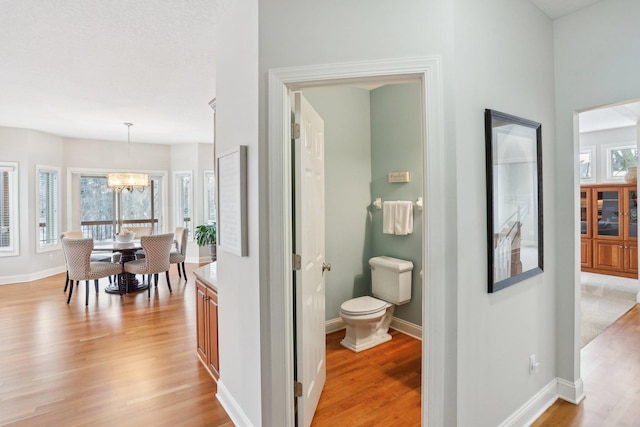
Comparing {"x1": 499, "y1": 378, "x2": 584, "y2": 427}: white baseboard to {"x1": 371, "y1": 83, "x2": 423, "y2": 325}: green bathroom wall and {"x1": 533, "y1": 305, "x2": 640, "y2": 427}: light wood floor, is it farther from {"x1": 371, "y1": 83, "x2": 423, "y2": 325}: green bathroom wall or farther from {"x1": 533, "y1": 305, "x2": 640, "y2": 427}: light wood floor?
{"x1": 371, "y1": 83, "x2": 423, "y2": 325}: green bathroom wall

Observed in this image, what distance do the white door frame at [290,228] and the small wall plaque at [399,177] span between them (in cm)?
181

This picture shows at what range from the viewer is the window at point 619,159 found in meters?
6.24

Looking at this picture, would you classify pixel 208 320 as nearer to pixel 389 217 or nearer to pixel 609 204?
pixel 389 217

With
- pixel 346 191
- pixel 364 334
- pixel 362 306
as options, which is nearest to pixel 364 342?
pixel 364 334

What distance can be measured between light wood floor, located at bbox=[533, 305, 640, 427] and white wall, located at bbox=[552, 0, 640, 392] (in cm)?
24

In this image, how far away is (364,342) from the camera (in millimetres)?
3238

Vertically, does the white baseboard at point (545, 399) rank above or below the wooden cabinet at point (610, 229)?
below

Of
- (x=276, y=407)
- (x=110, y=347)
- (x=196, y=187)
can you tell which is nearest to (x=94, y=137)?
(x=196, y=187)

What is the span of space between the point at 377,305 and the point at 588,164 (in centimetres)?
639

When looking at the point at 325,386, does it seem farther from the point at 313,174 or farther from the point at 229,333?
the point at 313,174

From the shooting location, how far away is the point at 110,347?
3.41 meters

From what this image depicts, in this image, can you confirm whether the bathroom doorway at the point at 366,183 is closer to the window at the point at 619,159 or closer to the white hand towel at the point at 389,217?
→ the white hand towel at the point at 389,217

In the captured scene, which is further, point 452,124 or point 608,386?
point 608,386

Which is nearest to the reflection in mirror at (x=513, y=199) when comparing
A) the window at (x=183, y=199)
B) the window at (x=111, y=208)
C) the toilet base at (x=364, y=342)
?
the toilet base at (x=364, y=342)
